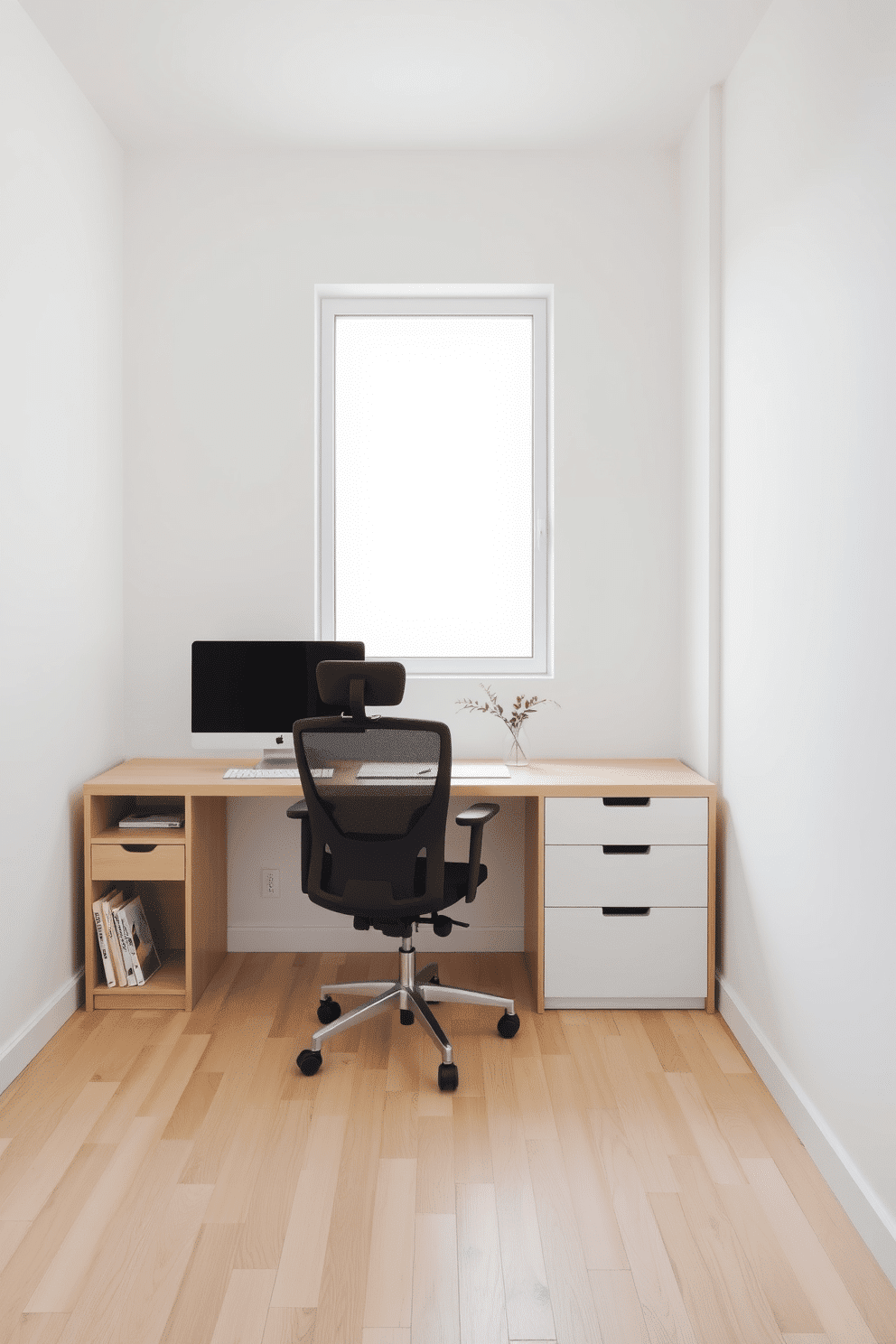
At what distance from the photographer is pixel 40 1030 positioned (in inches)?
111

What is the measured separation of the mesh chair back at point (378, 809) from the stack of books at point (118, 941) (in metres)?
0.84

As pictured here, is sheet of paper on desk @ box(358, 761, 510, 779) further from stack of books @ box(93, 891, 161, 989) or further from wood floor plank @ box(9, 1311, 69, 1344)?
wood floor plank @ box(9, 1311, 69, 1344)

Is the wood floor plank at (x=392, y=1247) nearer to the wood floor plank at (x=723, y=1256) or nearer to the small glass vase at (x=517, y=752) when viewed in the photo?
the wood floor plank at (x=723, y=1256)

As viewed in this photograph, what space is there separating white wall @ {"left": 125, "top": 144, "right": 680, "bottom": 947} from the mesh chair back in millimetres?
1006

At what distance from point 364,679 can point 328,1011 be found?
117 cm

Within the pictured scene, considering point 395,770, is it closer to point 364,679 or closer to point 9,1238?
point 364,679

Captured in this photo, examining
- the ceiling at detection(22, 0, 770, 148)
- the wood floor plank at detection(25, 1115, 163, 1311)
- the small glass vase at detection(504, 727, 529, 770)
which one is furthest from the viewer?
the small glass vase at detection(504, 727, 529, 770)

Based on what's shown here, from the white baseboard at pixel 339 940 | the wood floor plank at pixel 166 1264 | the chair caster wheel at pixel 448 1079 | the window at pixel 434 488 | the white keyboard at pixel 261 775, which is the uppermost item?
the window at pixel 434 488

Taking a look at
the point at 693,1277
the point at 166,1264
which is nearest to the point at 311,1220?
the point at 166,1264

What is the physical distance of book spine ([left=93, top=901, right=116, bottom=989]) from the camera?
3.11 metres

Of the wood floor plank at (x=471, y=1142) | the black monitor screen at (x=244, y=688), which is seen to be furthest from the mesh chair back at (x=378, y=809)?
the black monitor screen at (x=244, y=688)

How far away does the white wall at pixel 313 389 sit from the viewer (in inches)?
139

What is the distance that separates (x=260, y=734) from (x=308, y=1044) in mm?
1053

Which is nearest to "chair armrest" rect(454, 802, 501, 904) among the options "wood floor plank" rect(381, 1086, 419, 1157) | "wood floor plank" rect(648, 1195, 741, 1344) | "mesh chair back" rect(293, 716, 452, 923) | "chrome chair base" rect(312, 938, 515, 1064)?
"mesh chair back" rect(293, 716, 452, 923)
